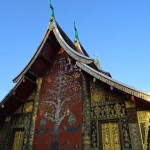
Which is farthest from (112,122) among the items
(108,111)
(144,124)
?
(144,124)

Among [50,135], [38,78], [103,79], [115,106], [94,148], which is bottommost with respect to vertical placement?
[94,148]

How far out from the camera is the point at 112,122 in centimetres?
652

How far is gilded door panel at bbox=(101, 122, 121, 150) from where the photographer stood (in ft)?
20.0

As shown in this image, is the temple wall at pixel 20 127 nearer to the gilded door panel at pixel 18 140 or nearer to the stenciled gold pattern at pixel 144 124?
the gilded door panel at pixel 18 140

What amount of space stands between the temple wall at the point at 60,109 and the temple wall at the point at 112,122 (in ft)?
2.02

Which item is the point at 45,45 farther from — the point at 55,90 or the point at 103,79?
the point at 103,79

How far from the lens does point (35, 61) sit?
849 centimetres

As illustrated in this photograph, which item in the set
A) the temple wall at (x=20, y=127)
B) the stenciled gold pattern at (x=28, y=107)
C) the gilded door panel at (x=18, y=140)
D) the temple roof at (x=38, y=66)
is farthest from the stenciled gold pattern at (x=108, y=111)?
the gilded door panel at (x=18, y=140)

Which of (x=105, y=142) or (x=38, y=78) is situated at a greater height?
(x=38, y=78)

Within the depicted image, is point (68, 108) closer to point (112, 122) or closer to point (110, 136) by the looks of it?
point (112, 122)

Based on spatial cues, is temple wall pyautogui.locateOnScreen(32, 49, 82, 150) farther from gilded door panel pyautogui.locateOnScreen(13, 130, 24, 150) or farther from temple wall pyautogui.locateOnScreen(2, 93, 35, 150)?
gilded door panel pyautogui.locateOnScreen(13, 130, 24, 150)

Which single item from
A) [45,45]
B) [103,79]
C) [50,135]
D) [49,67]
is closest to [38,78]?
[49,67]

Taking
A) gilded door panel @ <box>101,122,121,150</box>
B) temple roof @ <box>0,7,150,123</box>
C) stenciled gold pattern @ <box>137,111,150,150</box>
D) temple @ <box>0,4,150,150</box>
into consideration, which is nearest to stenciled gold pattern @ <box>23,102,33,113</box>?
temple @ <box>0,4,150,150</box>

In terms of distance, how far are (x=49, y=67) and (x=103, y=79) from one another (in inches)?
134
